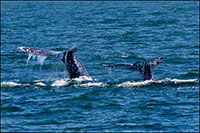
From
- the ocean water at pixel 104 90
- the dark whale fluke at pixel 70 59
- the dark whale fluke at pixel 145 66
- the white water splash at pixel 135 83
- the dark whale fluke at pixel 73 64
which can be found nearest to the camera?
the ocean water at pixel 104 90

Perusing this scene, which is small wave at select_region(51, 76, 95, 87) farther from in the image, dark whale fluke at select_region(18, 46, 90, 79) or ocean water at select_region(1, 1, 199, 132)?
dark whale fluke at select_region(18, 46, 90, 79)

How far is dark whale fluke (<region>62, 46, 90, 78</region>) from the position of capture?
2527 cm

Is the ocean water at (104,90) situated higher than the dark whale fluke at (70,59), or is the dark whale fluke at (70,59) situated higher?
the dark whale fluke at (70,59)

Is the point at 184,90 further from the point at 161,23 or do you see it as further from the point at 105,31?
the point at 161,23

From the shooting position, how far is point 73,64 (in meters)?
25.5

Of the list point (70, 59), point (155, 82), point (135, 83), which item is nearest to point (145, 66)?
point (155, 82)

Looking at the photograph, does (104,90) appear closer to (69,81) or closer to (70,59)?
(70,59)

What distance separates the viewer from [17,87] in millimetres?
25344

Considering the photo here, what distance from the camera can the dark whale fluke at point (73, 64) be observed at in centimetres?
2527

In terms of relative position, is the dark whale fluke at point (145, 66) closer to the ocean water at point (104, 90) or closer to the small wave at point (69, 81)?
the ocean water at point (104, 90)

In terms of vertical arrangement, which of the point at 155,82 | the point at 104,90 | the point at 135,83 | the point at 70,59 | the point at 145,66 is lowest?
the point at 104,90

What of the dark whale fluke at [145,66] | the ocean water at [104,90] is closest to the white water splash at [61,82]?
the ocean water at [104,90]

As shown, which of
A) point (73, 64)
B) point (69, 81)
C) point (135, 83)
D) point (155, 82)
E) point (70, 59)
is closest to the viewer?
point (70, 59)

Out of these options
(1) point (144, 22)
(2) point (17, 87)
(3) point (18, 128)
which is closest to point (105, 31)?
(1) point (144, 22)
